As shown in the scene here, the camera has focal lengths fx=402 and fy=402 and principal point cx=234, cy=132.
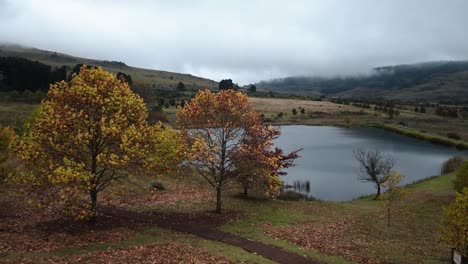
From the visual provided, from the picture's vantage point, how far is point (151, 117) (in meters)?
90.9

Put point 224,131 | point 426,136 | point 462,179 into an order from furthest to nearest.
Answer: point 426,136 < point 462,179 < point 224,131

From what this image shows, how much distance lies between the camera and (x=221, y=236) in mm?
26812

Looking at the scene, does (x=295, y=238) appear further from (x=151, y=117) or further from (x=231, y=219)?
(x=151, y=117)

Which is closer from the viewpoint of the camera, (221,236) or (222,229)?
(221,236)

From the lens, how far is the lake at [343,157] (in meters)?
62.3

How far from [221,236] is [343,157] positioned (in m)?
65.3

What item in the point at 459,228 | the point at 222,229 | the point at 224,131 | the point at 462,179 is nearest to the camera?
the point at 459,228

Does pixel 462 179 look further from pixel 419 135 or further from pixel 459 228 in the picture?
pixel 419 135

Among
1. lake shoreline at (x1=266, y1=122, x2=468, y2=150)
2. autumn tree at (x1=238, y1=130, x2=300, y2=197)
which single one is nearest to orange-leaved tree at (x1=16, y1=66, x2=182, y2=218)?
autumn tree at (x1=238, y1=130, x2=300, y2=197)

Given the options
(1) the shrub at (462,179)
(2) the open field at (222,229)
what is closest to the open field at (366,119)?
(1) the shrub at (462,179)

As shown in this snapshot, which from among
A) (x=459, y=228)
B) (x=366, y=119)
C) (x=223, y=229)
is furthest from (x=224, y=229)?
(x=366, y=119)

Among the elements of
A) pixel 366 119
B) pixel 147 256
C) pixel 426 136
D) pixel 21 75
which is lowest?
pixel 147 256

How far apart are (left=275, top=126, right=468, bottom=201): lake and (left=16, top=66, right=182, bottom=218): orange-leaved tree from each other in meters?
36.6

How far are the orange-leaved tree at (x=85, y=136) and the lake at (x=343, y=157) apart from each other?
36552 mm
